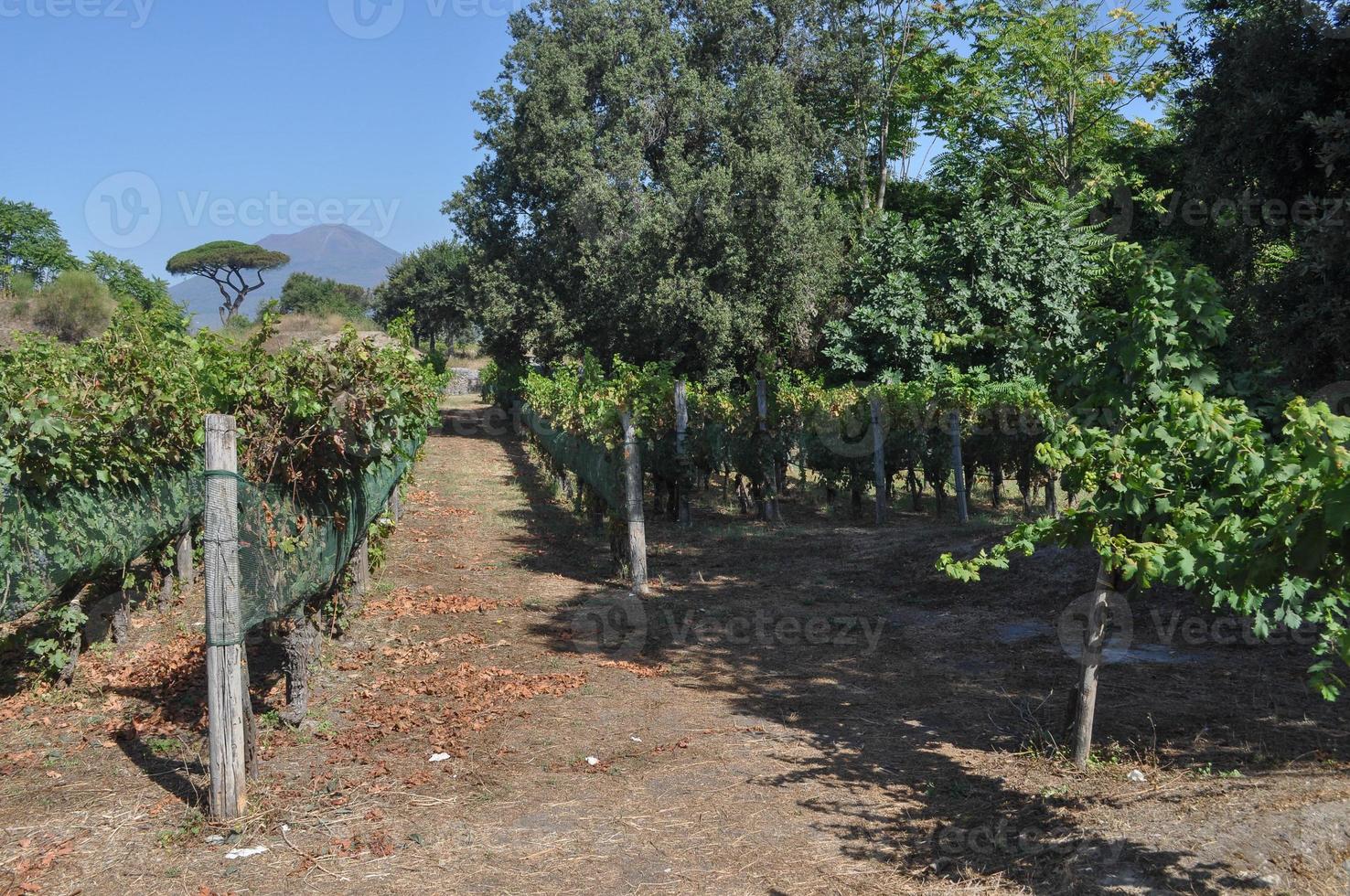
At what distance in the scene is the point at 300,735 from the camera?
6199mm

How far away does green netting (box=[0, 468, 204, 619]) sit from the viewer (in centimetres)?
604

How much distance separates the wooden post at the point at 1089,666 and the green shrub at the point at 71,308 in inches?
1561

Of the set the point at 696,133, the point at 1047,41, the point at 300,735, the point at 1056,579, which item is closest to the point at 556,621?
the point at 300,735

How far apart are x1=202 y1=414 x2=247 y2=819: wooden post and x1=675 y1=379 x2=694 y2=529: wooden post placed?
881 cm

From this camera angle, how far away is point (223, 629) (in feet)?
16.3

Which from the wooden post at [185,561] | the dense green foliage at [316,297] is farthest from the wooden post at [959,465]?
the dense green foliage at [316,297]


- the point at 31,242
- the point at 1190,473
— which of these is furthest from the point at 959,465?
the point at 31,242

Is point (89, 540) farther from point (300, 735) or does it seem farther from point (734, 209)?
point (734, 209)

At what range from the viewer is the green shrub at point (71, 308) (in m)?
37.7

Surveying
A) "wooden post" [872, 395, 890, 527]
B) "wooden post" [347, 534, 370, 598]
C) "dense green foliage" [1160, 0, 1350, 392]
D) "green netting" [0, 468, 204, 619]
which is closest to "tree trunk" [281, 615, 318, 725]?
"green netting" [0, 468, 204, 619]

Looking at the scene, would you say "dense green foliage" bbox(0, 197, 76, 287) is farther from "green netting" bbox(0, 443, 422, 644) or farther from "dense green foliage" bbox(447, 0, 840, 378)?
"green netting" bbox(0, 443, 422, 644)

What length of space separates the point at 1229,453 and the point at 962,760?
2.65 m

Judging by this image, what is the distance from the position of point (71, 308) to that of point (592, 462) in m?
34.4

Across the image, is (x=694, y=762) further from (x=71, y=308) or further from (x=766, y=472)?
(x=71, y=308)
